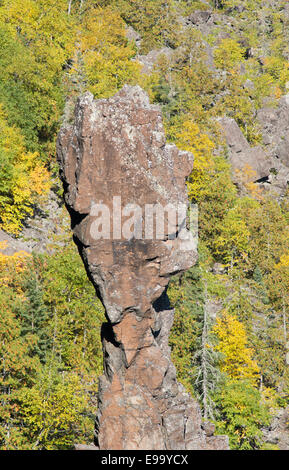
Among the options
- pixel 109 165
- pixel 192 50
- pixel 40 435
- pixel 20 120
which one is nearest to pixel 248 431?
pixel 40 435

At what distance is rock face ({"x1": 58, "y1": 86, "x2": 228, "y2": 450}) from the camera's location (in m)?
18.0

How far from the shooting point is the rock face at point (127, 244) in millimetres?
17953

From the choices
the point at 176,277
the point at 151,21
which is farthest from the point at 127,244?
the point at 151,21

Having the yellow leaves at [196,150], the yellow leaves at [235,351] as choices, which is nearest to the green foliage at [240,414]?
the yellow leaves at [235,351]

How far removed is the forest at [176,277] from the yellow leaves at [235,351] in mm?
122

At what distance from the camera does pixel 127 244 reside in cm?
1814

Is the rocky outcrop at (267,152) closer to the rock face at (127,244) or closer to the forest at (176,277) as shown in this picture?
the forest at (176,277)

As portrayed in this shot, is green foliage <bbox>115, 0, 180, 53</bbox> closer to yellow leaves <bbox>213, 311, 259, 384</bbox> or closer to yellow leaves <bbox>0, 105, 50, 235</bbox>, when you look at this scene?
yellow leaves <bbox>0, 105, 50, 235</bbox>

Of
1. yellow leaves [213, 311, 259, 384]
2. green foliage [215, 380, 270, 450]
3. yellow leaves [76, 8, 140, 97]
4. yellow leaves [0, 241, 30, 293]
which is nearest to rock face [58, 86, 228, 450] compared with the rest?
green foliage [215, 380, 270, 450]

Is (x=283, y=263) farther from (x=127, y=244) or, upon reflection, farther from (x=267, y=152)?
(x=127, y=244)

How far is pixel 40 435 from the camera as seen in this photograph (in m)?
27.9

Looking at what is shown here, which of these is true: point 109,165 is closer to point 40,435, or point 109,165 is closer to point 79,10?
point 40,435

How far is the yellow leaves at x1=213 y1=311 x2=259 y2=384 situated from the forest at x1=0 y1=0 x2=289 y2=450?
0.12 meters

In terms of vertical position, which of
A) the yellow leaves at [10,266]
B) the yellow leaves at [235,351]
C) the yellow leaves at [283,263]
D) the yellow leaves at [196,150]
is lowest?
the yellow leaves at [235,351]
